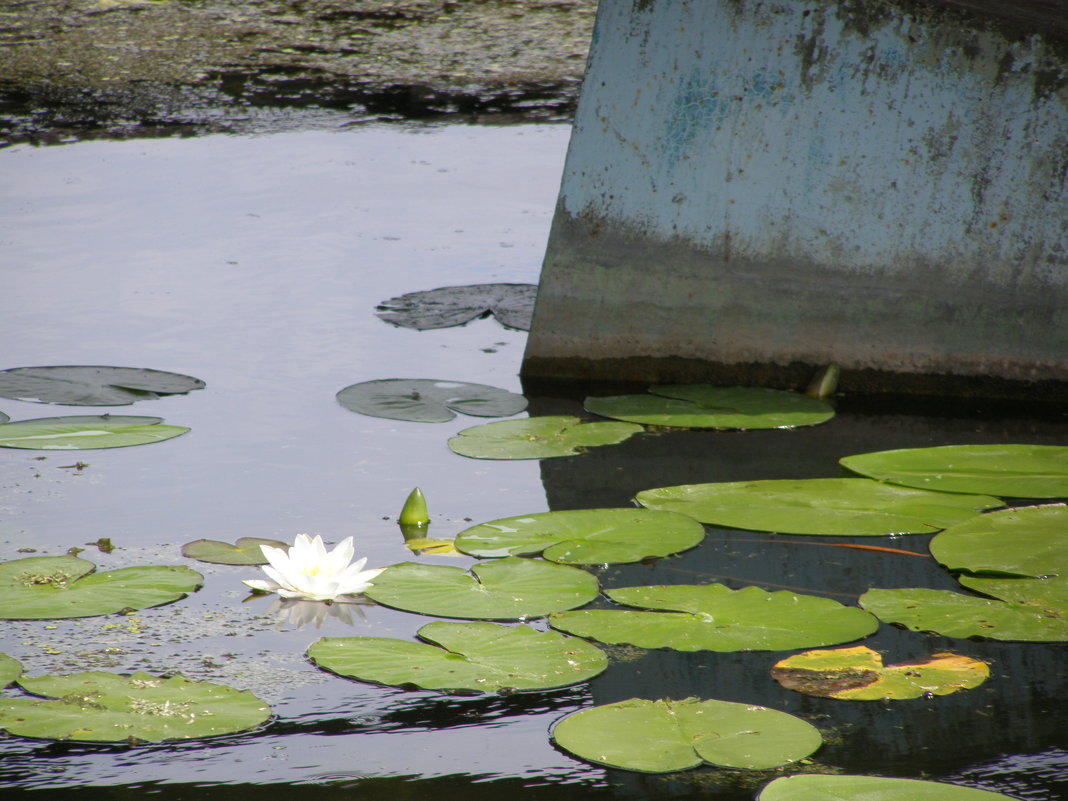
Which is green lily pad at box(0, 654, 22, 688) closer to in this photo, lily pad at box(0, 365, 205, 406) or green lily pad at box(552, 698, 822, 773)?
green lily pad at box(552, 698, 822, 773)

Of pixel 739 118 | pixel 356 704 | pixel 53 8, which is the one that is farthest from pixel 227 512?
pixel 53 8

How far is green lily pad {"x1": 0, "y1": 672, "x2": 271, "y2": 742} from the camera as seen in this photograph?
1204 mm

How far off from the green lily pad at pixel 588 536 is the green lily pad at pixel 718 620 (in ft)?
0.38

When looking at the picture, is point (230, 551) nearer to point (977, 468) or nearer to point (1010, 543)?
point (1010, 543)

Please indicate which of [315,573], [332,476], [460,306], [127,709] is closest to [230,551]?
[315,573]

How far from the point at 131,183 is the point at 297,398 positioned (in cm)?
172

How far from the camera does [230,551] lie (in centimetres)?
166

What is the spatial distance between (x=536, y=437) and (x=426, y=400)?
27cm

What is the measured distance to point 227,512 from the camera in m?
1.82

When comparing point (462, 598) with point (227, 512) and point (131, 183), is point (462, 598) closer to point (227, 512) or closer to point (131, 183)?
point (227, 512)

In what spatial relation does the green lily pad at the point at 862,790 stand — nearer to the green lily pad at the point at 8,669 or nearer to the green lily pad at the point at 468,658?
the green lily pad at the point at 468,658

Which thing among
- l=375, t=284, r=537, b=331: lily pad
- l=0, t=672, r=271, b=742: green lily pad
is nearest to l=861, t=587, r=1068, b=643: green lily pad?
l=0, t=672, r=271, b=742: green lily pad

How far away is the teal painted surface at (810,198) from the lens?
92.5 inches

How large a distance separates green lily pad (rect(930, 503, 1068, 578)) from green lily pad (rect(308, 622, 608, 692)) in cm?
57
